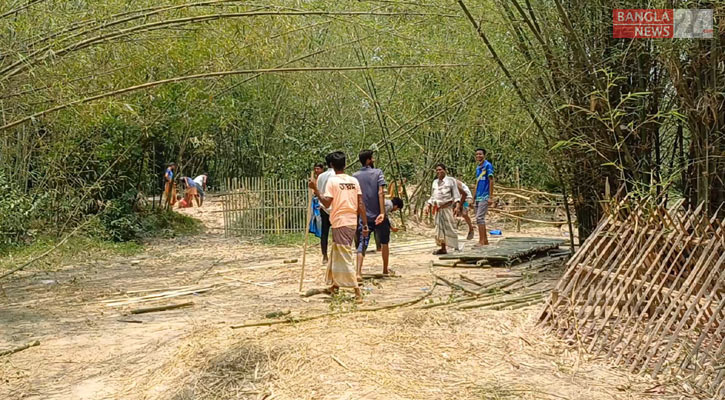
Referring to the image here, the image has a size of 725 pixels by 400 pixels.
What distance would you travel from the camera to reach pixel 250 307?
18.2 ft

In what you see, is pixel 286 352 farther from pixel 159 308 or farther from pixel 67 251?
pixel 67 251

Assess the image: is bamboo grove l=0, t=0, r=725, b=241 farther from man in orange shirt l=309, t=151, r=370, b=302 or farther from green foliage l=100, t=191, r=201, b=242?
man in orange shirt l=309, t=151, r=370, b=302

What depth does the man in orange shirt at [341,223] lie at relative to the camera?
17.8ft

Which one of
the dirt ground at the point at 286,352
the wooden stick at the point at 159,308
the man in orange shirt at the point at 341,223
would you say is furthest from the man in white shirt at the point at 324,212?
the wooden stick at the point at 159,308

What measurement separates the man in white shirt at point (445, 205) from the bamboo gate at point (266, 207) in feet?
10.5

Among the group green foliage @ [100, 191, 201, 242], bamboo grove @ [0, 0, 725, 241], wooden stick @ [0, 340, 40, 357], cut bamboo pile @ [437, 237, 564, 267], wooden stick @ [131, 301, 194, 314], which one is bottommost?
wooden stick @ [0, 340, 40, 357]

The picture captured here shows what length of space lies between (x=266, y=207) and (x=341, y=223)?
563 cm

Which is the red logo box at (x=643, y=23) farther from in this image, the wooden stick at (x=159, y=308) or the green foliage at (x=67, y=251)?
the green foliage at (x=67, y=251)

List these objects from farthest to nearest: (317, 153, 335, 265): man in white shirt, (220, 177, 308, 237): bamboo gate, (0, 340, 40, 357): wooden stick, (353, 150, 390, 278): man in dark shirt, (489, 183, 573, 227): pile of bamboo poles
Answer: (489, 183, 573, 227): pile of bamboo poles, (220, 177, 308, 237): bamboo gate, (317, 153, 335, 265): man in white shirt, (353, 150, 390, 278): man in dark shirt, (0, 340, 40, 357): wooden stick

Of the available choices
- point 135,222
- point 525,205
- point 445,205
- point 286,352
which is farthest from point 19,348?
point 525,205

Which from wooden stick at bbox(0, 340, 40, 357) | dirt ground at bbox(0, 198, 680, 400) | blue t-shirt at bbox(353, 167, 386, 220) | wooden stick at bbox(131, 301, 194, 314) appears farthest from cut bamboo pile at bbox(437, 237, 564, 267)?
wooden stick at bbox(0, 340, 40, 357)

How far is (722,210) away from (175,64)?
5.23m

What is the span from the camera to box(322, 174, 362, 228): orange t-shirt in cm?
546

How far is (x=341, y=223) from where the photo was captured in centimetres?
544
